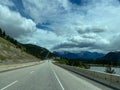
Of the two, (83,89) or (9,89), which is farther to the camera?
(83,89)

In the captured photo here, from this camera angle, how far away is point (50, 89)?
15.3 metres

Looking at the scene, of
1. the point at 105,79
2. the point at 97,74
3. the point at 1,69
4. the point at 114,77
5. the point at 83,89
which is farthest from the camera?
the point at 1,69

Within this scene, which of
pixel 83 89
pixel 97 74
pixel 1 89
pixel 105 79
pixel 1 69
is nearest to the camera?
pixel 1 89

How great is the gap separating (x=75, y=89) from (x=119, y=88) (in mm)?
2612

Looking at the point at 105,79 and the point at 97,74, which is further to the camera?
the point at 97,74

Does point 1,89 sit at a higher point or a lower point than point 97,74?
lower

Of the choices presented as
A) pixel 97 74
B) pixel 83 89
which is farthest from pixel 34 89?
pixel 97 74

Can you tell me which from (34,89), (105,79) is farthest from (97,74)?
(34,89)

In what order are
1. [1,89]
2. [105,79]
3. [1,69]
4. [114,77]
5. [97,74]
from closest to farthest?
[1,89]
[114,77]
[105,79]
[97,74]
[1,69]

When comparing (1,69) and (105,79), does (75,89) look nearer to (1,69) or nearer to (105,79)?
(105,79)

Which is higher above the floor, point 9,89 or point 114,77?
point 114,77

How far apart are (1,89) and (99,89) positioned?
576 centimetres

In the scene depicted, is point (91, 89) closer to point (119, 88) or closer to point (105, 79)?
point (119, 88)

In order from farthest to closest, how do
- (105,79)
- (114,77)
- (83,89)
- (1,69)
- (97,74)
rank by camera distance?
(1,69)
(97,74)
(105,79)
(114,77)
(83,89)
